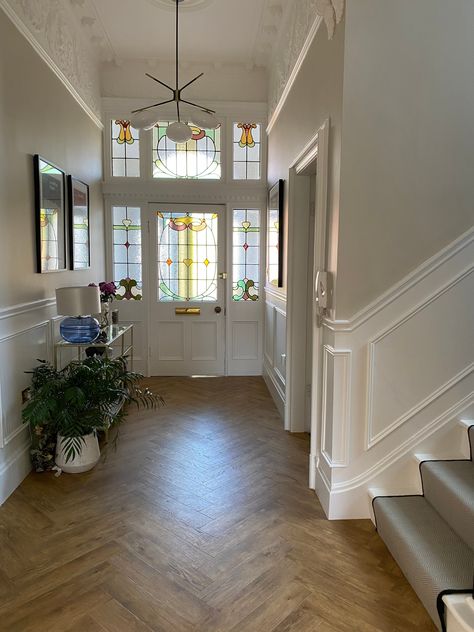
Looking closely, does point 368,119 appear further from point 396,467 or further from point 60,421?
point 60,421

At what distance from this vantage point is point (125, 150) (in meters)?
5.25

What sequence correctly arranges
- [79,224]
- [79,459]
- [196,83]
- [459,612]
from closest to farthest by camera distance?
[459,612], [79,459], [79,224], [196,83]

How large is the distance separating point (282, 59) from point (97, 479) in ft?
13.1

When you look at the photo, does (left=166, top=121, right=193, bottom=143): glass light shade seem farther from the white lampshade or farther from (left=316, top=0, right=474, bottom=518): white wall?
(left=316, top=0, right=474, bottom=518): white wall

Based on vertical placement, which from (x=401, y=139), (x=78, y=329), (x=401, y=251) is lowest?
(x=78, y=329)

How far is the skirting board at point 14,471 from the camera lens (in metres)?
2.65

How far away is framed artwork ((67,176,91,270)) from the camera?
3.93 meters

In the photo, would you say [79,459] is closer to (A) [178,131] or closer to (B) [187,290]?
(A) [178,131]

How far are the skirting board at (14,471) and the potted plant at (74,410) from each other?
0.06 meters

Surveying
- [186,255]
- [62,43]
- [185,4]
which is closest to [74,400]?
[186,255]

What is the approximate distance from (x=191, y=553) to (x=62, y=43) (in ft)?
13.2

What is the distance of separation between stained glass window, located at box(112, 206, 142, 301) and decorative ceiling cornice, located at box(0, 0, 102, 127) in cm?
104

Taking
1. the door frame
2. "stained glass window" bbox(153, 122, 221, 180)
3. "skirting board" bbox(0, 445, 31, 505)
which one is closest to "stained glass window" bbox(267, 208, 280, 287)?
the door frame

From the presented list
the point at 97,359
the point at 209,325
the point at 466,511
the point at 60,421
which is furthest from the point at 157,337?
the point at 466,511
